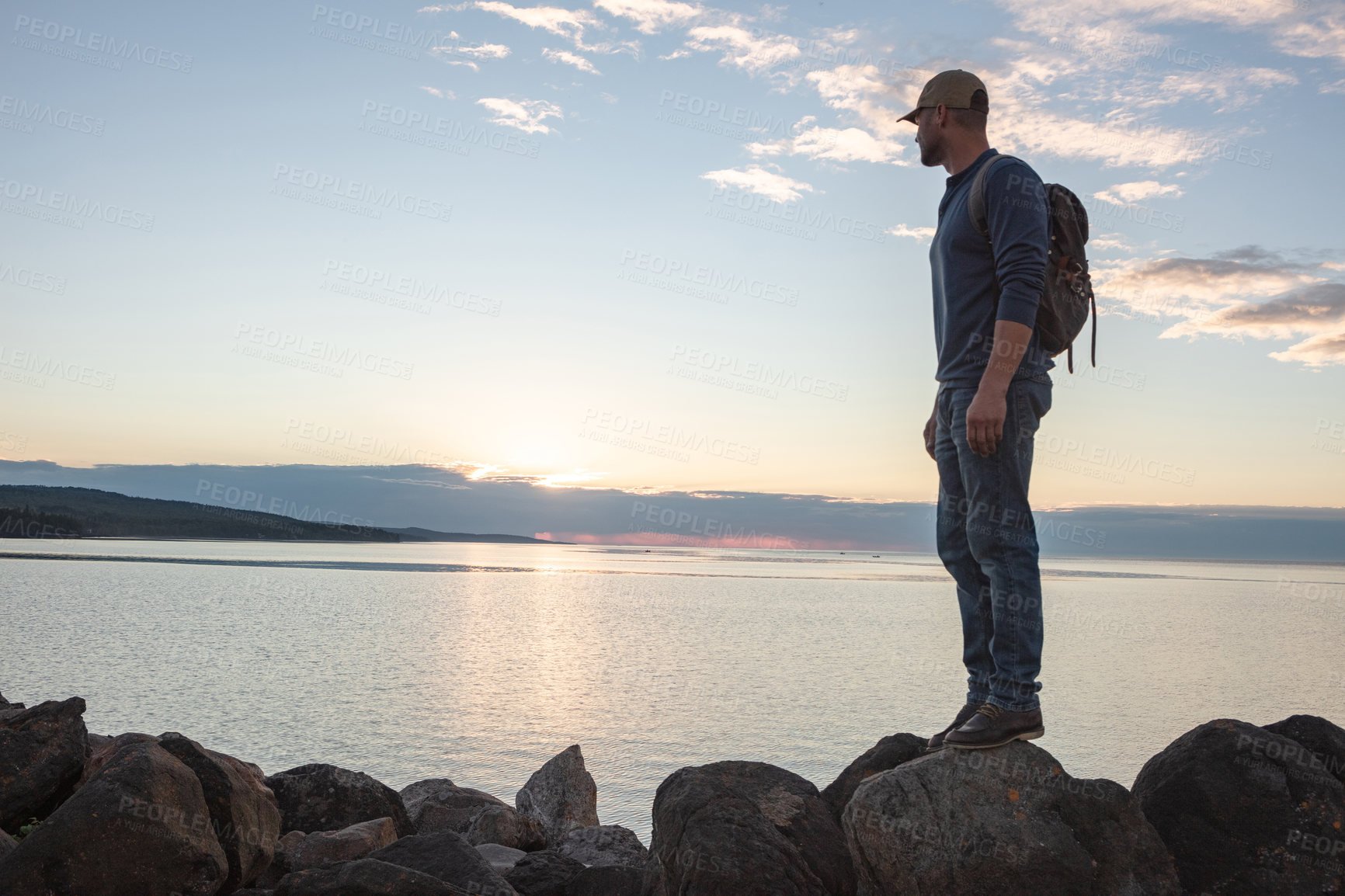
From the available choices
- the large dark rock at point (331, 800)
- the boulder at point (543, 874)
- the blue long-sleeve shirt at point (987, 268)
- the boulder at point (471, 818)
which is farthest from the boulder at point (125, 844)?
the blue long-sleeve shirt at point (987, 268)

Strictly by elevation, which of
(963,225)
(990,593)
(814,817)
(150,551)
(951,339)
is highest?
(963,225)

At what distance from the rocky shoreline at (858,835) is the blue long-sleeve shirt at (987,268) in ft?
6.13

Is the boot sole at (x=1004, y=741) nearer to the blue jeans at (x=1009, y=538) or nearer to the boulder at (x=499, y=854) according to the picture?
the blue jeans at (x=1009, y=538)

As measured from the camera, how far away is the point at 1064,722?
16.3 meters

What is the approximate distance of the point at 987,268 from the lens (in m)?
4.27

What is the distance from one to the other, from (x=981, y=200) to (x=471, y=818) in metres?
7.43

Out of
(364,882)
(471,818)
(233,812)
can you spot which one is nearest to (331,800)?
(471,818)

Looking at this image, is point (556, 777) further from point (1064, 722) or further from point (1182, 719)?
point (1182, 719)

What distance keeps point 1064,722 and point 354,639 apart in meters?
19.5

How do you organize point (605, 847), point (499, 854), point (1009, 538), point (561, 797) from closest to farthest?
point (1009, 538)
point (605, 847)
point (499, 854)
point (561, 797)

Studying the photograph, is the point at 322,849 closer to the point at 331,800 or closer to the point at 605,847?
the point at 331,800

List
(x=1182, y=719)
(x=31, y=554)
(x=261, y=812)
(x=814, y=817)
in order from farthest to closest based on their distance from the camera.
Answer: (x=31, y=554) < (x=1182, y=719) < (x=261, y=812) < (x=814, y=817)

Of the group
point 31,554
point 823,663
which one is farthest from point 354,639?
point 31,554

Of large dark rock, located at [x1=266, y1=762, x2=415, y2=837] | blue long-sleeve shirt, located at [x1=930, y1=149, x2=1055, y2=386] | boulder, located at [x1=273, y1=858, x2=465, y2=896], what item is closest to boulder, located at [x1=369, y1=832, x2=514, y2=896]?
boulder, located at [x1=273, y1=858, x2=465, y2=896]
